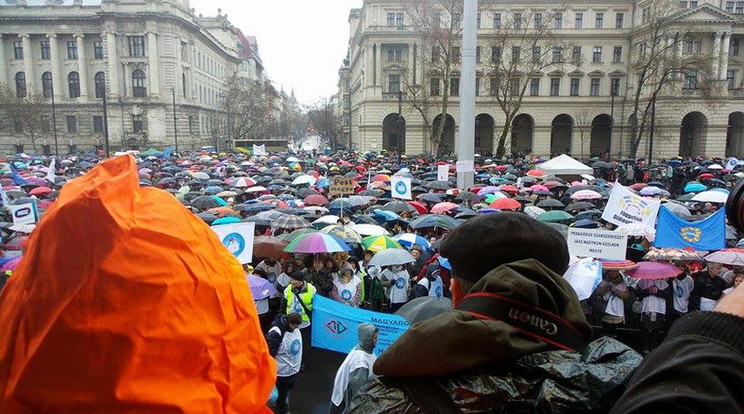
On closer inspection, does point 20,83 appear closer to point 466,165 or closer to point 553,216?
point 466,165

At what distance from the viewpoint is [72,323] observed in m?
1.22

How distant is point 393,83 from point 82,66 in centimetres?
4054

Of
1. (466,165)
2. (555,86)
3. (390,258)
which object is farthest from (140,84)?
(390,258)

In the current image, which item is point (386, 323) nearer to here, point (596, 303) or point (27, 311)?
point (596, 303)

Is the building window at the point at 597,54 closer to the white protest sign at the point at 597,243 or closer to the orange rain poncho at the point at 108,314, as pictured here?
the white protest sign at the point at 597,243

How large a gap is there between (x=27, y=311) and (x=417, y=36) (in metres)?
59.5

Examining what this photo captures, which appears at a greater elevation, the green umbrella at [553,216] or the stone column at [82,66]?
the stone column at [82,66]

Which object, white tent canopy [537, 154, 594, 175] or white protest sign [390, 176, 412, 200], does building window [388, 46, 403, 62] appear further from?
white protest sign [390, 176, 412, 200]

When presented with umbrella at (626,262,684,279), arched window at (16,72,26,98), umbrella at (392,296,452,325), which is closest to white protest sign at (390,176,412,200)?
umbrella at (626,262,684,279)

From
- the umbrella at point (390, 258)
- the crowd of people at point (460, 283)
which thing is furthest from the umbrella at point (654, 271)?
the umbrella at point (390, 258)

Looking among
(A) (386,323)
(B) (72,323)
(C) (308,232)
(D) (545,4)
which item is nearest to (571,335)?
(B) (72,323)

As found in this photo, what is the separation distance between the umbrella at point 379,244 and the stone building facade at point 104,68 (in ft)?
198

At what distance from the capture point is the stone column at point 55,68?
68.5 m

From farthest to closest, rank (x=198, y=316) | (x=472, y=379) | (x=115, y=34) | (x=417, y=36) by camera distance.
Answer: (x=115, y=34) < (x=417, y=36) < (x=198, y=316) < (x=472, y=379)
